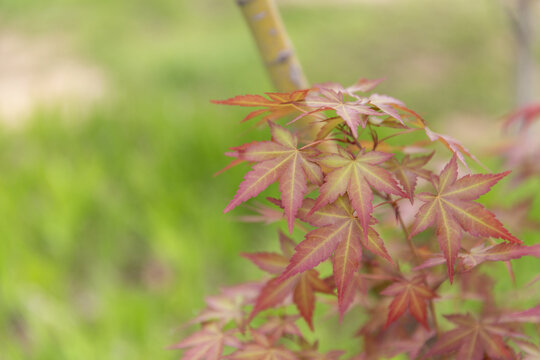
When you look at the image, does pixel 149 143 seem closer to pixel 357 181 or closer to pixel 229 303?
pixel 229 303

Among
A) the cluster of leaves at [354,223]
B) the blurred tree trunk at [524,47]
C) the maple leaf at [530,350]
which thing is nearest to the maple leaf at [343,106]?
the cluster of leaves at [354,223]

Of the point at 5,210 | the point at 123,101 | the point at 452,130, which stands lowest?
the point at 452,130

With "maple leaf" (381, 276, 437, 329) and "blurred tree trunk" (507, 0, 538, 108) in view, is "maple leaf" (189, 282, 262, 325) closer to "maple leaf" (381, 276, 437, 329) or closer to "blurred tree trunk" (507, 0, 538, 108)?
"maple leaf" (381, 276, 437, 329)

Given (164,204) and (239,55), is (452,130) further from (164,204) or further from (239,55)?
(164,204)

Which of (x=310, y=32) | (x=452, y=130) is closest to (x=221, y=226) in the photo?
(x=452, y=130)

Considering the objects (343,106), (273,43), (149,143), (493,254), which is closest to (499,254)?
(493,254)

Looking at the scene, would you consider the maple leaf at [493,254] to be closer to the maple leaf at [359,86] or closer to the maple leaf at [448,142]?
the maple leaf at [448,142]

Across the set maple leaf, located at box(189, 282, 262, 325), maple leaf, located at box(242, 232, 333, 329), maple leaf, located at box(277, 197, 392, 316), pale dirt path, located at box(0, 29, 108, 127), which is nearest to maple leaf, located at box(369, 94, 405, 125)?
maple leaf, located at box(277, 197, 392, 316)
